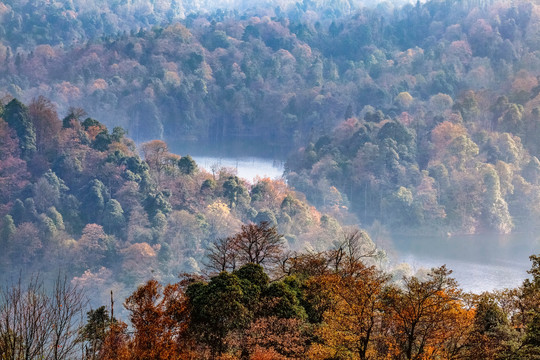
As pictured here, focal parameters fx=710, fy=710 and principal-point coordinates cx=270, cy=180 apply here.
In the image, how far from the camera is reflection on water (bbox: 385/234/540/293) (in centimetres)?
5500

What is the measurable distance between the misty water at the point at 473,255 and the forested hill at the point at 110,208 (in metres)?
8.06

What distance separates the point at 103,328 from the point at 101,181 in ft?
137

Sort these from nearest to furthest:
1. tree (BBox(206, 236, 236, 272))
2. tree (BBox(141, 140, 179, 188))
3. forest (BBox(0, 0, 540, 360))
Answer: forest (BBox(0, 0, 540, 360)) < tree (BBox(206, 236, 236, 272)) < tree (BBox(141, 140, 179, 188))

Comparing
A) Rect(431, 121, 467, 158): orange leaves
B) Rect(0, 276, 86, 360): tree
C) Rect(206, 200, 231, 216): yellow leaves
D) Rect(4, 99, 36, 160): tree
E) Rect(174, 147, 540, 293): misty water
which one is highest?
Rect(431, 121, 467, 158): orange leaves

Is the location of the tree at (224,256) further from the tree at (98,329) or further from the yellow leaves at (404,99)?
the yellow leaves at (404,99)

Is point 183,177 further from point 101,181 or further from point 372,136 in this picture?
point 372,136

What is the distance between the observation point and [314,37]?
12319 centimetres

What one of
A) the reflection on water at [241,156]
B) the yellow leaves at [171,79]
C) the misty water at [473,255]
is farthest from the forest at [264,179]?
the misty water at [473,255]

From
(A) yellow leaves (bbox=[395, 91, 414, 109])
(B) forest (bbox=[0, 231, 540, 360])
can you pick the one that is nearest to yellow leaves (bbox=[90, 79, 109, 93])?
(A) yellow leaves (bbox=[395, 91, 414, 109])

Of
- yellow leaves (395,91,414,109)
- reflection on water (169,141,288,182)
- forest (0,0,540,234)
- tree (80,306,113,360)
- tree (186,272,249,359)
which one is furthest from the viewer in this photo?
yellow leaves (395,91,414,109)

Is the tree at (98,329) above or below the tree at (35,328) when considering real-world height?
above

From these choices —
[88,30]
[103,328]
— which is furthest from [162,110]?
[103,328]

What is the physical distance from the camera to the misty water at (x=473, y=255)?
181 ft

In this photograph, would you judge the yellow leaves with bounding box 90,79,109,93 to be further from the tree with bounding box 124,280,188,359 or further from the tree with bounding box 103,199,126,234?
the tree with bounding box 124,280,188,359
